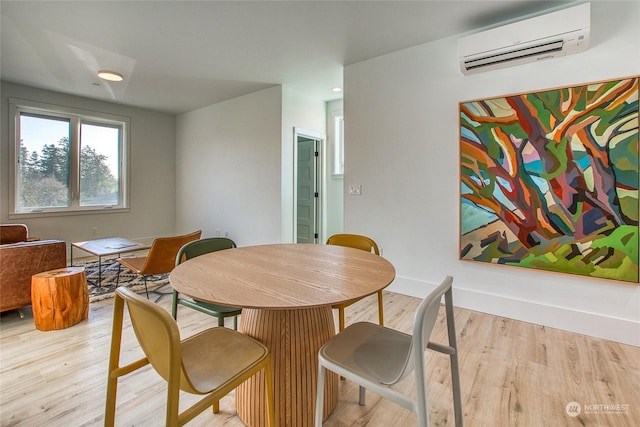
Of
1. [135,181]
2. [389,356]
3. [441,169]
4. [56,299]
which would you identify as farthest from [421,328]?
[135,181]

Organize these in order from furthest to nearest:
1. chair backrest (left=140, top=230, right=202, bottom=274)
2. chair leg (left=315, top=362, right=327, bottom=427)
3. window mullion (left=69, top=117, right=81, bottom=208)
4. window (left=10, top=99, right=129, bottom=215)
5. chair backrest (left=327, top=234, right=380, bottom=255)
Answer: window mullion (left=69, top=117, right=81, bottom=208) < window (left=10, top=99, right=129, bottom=215) < chair backrest (left=140, top=230, right=202, bottom=274) < chair backrest (left=327, top=234, right=380, bottom=255) < chair leg (left=315, top=362, right=327, bottom=427)

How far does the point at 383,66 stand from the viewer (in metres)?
3.33

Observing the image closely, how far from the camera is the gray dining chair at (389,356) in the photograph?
919 mm

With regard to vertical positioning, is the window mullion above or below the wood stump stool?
above

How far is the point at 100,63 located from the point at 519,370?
4.98m

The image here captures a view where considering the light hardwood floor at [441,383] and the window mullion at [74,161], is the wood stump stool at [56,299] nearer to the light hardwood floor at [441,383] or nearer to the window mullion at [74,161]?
the light hardwood floor at [441,383]

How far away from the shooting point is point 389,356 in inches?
46.5

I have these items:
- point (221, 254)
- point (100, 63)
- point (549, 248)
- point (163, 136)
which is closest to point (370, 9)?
point (221, 254)

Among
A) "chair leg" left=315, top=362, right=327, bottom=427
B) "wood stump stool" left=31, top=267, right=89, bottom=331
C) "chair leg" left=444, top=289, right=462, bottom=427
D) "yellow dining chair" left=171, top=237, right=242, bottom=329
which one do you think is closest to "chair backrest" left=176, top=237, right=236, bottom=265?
"yellow dining chair" left=171, top=237, right=242, bottom=329

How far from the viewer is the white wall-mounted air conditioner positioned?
2150 mm

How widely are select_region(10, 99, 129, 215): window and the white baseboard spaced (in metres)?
5.38

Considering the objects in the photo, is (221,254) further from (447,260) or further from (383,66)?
(383,66)

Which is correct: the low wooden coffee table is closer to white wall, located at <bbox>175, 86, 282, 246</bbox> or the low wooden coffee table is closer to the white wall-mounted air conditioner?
white wall, located at <bbox>175, 86, 282, 246</bbox>

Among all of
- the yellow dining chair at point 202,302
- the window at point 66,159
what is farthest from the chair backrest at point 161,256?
the window at point 66,159
